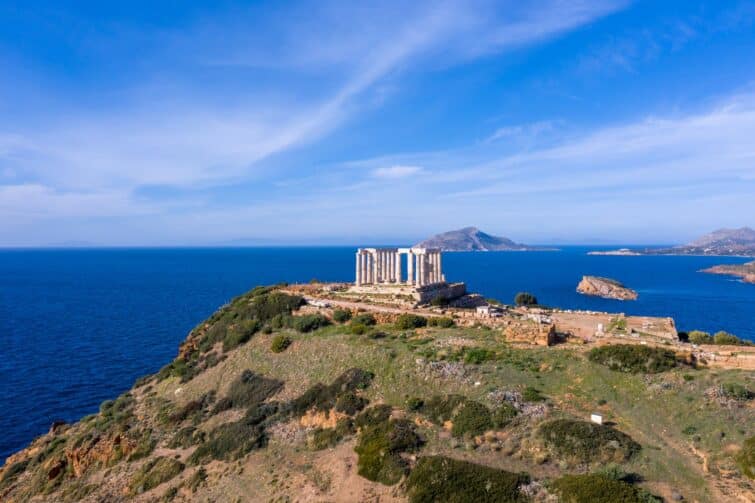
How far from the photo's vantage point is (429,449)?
81.4 ft

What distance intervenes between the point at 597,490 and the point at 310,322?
104 feet

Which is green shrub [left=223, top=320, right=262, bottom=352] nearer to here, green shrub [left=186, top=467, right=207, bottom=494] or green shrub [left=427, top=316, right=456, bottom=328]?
green shrub [left=186, top=467, right=207, bottom=494]

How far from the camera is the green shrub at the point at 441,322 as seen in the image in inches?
1674

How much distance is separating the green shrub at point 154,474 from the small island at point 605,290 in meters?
120

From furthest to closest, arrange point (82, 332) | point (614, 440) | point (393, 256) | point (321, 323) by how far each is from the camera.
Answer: point (82, 332) < point (393, 256) < point (321, 323) < point (614, 440)

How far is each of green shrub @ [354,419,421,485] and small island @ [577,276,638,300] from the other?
115043 mm

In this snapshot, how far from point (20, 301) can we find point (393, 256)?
98699mm

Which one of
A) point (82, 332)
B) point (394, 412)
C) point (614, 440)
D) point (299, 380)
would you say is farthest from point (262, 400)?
point (82, 332)

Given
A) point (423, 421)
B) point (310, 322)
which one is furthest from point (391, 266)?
point (423, 421)

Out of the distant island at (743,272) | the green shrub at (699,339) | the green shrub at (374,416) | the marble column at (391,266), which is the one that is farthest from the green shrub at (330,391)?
the distant island at (743,272)

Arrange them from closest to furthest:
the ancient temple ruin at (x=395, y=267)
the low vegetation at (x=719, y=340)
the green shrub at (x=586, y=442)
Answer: the green shrub at (x=586, y=442) → the low vegetation at (x=719, y=340) → the ancient temple ruin at (x=395, y=267)

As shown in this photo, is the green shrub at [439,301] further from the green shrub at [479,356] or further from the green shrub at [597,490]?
the green shrub at [597,490]

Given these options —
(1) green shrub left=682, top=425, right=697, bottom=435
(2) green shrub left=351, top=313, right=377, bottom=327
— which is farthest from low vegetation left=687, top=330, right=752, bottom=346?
(2) green shrub left=351, top=313, right=377, bottom=327

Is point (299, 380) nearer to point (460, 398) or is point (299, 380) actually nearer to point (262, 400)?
point (262, 400)
